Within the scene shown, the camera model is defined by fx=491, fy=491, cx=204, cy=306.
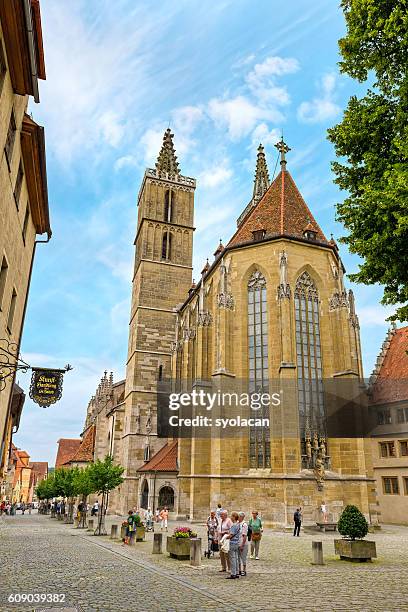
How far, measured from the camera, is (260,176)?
1935 inches

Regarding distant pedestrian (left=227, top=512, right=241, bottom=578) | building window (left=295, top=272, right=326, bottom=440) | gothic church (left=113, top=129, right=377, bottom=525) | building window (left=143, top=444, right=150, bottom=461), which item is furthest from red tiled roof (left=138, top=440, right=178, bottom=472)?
distant pedestrian (left=227, top=512, right=241, bottom=578)

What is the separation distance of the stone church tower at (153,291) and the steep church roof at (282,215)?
12863 mm

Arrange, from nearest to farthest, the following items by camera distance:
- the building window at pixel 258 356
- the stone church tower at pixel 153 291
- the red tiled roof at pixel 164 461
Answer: the building window at pixel 258 356 < the red tiled roof at pixel 164 461 < the stone church tower at pixel 153 291

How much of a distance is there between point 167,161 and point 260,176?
30.7 feet

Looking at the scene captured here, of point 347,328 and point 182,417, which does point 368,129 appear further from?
point 182,417

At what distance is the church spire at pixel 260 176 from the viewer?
47.3 meters

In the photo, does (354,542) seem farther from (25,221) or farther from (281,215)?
(281,215)

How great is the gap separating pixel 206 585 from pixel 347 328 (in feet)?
62.3

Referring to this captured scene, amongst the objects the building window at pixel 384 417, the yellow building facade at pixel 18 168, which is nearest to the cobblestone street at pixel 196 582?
the yellow building facade at pixel 18 168

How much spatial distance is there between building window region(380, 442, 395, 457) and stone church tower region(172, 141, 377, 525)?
7.58 m

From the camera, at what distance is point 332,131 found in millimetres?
10758

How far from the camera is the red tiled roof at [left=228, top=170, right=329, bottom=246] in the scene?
28781 millimetres

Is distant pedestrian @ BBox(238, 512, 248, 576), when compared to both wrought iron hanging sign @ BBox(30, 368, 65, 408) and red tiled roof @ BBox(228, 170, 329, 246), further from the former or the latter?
red tiled roof @ BBox(228, 170, 329, 246)

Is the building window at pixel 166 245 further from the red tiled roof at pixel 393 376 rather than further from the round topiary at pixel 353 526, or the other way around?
the round topiary at pixel 353 526
